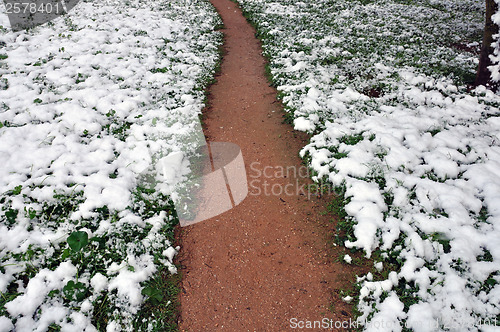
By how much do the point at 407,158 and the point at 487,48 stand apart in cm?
489

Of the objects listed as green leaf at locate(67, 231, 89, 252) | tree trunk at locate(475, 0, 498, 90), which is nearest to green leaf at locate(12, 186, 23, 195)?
green leaf at locate(67, 231, 89, 252)

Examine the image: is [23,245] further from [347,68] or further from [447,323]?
[347,68]

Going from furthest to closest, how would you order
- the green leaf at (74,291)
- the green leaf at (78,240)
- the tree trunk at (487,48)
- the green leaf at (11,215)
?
1. the tree trunk at (487,48)
2. the green leaf at (11,215)
3. the green leaf at (78,240)
4. the green leaf at (74,291)

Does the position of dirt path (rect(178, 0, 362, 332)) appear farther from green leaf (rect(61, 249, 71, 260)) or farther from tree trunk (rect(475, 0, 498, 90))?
tree trunk (rect(475, 0, 498, 90))

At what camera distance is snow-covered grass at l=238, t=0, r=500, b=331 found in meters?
3.36

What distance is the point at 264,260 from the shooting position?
402cm

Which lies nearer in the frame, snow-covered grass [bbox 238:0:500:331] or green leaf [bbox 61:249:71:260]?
snow-covered grass [bbox 238:0:500:331]

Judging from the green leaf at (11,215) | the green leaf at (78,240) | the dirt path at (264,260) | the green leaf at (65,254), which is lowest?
the dirt path at (264,260)

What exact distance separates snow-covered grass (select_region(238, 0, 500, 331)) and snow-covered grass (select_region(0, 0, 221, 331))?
2.89 meters

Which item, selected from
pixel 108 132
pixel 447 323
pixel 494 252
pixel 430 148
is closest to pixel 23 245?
pixel 108 132

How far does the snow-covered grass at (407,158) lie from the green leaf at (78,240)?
3.72m

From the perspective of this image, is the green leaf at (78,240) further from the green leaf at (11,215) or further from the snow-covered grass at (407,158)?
the snow-covered grass at (407,158)

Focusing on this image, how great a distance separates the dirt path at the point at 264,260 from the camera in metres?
3.43

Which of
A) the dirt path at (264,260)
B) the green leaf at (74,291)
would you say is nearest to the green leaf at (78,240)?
the green leaf at (74,291)
